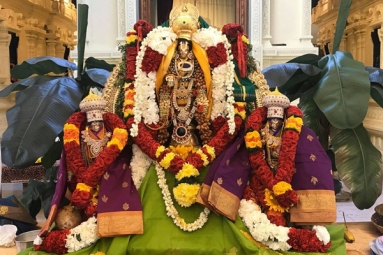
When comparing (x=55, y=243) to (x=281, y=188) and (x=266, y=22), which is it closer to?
(x=281, y=188)

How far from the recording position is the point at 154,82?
8.89ft

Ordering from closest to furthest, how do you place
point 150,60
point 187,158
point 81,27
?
point 187,158, point 150,60, point 81,27

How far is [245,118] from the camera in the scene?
2707mm

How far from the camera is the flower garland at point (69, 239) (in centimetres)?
226

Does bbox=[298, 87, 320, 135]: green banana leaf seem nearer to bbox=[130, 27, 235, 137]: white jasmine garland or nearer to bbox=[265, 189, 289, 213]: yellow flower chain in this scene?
bbox=[130, 27, 235, 137]: white jasmine garland

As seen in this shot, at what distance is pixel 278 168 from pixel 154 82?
97 cm

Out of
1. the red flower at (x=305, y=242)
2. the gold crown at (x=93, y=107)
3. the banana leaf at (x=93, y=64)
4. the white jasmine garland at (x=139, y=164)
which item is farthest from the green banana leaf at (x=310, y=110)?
the banana leaf at (x=93, y=64)

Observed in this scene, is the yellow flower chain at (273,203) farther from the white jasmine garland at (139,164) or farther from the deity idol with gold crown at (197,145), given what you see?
the white jasmine garland at (139,164)

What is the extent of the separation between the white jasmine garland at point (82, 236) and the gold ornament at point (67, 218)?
3.9 inches

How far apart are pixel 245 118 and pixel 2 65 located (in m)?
4.72

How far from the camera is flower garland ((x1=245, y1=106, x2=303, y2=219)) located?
2289 millimetres

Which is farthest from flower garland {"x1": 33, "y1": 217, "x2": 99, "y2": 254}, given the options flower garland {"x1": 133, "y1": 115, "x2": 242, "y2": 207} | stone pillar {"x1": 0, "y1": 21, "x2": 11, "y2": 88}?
stone pillar {"x1": 0, "y1": 21, "x2": 11, "y2": 88}

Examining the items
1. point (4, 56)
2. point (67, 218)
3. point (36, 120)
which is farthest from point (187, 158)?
point (4, 56)

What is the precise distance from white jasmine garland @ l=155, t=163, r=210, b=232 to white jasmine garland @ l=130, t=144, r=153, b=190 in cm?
12
